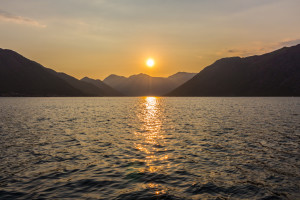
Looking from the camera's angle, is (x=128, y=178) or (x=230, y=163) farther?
(x=230, y=163)

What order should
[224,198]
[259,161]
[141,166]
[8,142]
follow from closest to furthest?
[224,198], [141,166], [259,161], [8,142]

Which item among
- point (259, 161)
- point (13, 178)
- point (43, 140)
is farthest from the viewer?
point (43, 140)

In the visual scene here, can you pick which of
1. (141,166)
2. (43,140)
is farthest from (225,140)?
(43,140)

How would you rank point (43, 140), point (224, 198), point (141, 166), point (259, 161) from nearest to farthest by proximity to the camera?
point (224, 198) → point (141, 166) → point (259, 161) → point (43, 140)

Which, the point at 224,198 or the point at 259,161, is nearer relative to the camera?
the point at 224,198

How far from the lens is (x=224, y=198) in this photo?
14.0 m

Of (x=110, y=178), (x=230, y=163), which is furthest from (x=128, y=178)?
(x=230, y=163)

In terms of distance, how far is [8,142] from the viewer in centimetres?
2994

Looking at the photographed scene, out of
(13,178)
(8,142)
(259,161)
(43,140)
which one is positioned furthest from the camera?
(43,140)

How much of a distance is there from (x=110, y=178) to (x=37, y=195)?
16.7 ft

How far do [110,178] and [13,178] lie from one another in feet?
23.5

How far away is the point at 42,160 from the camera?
22.1 metres

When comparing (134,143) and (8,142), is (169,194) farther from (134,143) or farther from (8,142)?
(8,142)

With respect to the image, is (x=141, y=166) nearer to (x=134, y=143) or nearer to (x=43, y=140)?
(x=134, y=143)
